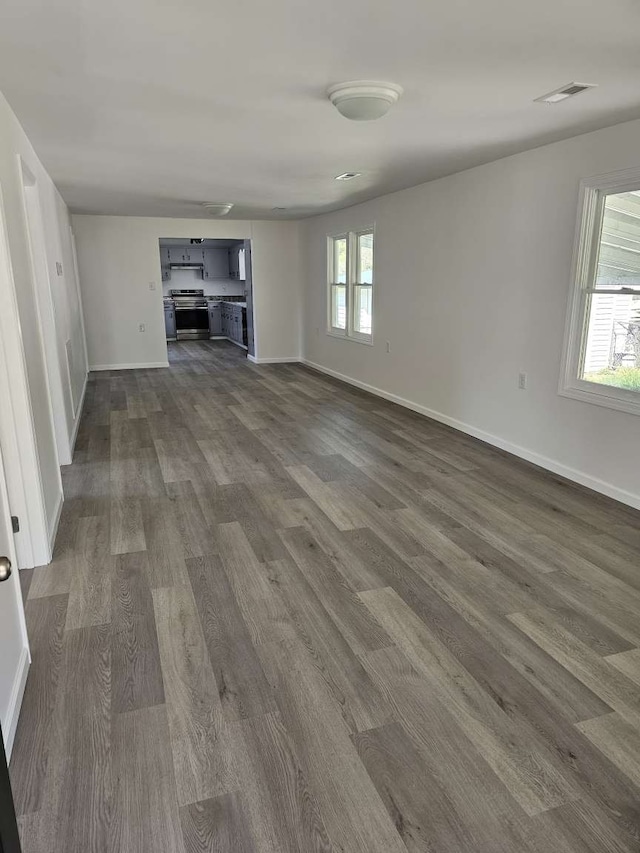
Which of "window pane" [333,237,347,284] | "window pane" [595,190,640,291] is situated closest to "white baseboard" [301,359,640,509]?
"window pane" [595,190,640,291]

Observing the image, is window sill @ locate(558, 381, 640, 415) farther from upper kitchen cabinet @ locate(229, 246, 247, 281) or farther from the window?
upper kitchen cabinet @ locate(229, 246, 247, 281)

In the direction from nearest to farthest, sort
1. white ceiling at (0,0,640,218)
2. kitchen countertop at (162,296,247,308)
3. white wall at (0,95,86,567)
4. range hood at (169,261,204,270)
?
white ceiling at (0,0,640,218) → white wall at (0,95,86,567) → kitchen countertop at (162,296,247,308) → range hood at (169,261,204,270)

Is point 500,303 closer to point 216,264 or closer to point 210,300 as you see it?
point 210,300

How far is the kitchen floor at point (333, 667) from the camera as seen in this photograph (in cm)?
147

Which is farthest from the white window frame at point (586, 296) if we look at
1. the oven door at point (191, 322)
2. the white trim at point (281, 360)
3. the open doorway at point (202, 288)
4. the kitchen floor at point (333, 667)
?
the oven door at point (191, 322)

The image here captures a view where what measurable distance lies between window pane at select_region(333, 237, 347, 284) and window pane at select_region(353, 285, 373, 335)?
1.52 ft

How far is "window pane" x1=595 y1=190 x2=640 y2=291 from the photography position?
3363mm

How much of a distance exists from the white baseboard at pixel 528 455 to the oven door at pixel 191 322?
6755mm

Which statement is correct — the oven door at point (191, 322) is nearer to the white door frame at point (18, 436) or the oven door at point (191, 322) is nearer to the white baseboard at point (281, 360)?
the white baseboard at point (281, 360)

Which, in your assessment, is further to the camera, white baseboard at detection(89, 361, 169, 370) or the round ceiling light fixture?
white baseboard at detection(89, 361, 169, 370)

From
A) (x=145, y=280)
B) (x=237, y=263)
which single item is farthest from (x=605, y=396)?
(x=237, y=263)

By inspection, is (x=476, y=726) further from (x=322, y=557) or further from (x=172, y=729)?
(x=322, y=557)

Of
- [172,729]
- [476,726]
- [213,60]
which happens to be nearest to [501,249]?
[213,60]

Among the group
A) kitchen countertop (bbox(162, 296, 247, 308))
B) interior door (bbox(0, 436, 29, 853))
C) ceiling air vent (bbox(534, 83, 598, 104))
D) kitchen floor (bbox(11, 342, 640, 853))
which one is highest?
ceiling air vent (bbox(534, 83, 598, 104))
